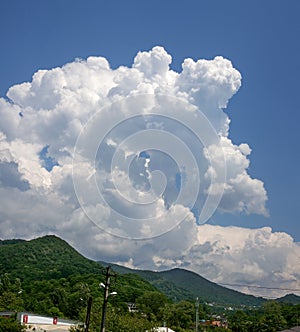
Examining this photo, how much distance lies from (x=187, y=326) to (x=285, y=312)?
31.4 m

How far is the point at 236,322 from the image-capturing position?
12912 centimetres

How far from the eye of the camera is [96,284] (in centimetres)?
14538

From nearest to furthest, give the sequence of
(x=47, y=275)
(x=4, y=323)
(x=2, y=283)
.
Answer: (x=4, y=323) → (x=2, y=283) → (x=47, y=275)

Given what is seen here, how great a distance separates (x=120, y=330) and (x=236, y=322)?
7569 centimetres

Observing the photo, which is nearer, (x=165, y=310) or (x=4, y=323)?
(x=4, y=323)

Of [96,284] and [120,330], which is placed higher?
[96,284]

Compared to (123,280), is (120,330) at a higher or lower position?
lower

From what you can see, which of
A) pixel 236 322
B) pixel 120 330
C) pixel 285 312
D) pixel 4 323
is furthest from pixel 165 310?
pixel 4 323

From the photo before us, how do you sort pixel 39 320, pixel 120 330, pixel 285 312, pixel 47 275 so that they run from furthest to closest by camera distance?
1. pixel 47 275
2. pixel 285 312
3. pixel 39 320
4. pixel 120 330

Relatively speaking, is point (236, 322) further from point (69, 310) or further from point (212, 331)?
point (69, 310)

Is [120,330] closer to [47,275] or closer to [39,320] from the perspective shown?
[39,320]

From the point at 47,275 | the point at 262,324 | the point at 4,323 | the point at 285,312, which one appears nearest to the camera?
the point at 4,323

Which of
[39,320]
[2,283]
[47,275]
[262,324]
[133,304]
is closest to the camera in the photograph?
[39,320]

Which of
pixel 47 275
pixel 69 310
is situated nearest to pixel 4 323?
pixel 69 310
